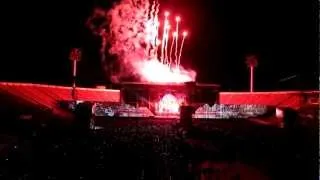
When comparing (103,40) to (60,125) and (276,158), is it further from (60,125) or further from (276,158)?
(276,158)

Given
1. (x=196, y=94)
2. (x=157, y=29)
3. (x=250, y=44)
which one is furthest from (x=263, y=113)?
(x=250, y=44)

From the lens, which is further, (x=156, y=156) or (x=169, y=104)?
(x=169, y=104)

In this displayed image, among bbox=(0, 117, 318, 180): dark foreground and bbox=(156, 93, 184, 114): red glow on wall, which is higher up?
bbox=(156, 93, 184, 114): red glow on wall

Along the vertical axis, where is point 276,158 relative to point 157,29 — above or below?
below

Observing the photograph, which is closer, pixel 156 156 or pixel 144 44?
pixel 156 156

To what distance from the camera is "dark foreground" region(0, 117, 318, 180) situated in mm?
10516

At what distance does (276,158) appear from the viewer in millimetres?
11242

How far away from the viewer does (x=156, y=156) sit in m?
10.8

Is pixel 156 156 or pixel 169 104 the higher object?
pixel 169 104

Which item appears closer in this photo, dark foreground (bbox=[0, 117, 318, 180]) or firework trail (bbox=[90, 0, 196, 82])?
dark foreground (bbox=[0, 117, 318, 180])

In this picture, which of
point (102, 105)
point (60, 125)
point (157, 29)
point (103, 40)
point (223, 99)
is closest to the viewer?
point (60, 125)

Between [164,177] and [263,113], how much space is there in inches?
378

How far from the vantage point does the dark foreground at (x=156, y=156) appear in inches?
414

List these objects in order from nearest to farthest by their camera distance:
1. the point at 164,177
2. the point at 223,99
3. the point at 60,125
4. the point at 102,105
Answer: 1. the point at 164,177
2. the point at 60,125
3. the point at 102,105
4. the point at 223,99
